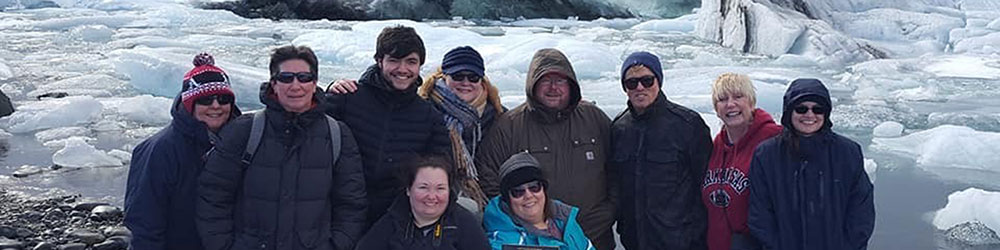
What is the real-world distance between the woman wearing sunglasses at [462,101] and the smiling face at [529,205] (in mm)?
230

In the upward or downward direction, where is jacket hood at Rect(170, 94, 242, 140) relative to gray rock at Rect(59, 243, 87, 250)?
upward

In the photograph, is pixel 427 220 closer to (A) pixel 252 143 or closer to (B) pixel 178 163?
(A) pixel 252 143

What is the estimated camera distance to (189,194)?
2.87 m

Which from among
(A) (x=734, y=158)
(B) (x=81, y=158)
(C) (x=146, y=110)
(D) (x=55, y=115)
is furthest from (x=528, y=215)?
(D) (x=55, y=115)

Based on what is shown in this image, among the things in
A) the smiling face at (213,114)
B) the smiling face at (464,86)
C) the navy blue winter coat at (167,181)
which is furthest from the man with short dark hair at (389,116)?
the navy blue winter coat at (167,181)

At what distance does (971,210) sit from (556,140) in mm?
4288

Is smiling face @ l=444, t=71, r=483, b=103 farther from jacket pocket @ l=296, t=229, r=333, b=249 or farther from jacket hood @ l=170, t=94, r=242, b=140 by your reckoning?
jacket hood @ l=170, t=94, r=242, b=140

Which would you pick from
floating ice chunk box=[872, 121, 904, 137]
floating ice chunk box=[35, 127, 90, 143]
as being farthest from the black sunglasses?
floating ice chunk box=[35, 127, 90, 143]

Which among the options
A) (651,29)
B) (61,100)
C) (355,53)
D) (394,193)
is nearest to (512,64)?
(355,53)

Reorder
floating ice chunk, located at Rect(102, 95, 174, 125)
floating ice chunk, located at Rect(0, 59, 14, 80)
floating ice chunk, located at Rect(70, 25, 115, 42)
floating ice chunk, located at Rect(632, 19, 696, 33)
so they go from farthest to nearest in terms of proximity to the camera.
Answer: floating ice chunk, located at Rect(632, 19, 696, 33) < floating ice chunk, located at Rect(70, 25, 115, 42) < floating ice chunk, located at Rect(0, 59, 14, 80) < floating ice chunk, located at Rect(102, 95, 174, 125)

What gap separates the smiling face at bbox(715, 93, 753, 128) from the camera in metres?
3.05

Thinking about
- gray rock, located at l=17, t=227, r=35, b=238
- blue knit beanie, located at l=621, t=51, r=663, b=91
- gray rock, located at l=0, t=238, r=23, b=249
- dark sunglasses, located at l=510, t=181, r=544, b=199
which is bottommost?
gray rock, located at l=17, t=227, r=35, b=238

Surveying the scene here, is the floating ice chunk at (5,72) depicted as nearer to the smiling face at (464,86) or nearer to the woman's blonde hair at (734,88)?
the smiling face at (464,86)

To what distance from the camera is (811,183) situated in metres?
2.85
